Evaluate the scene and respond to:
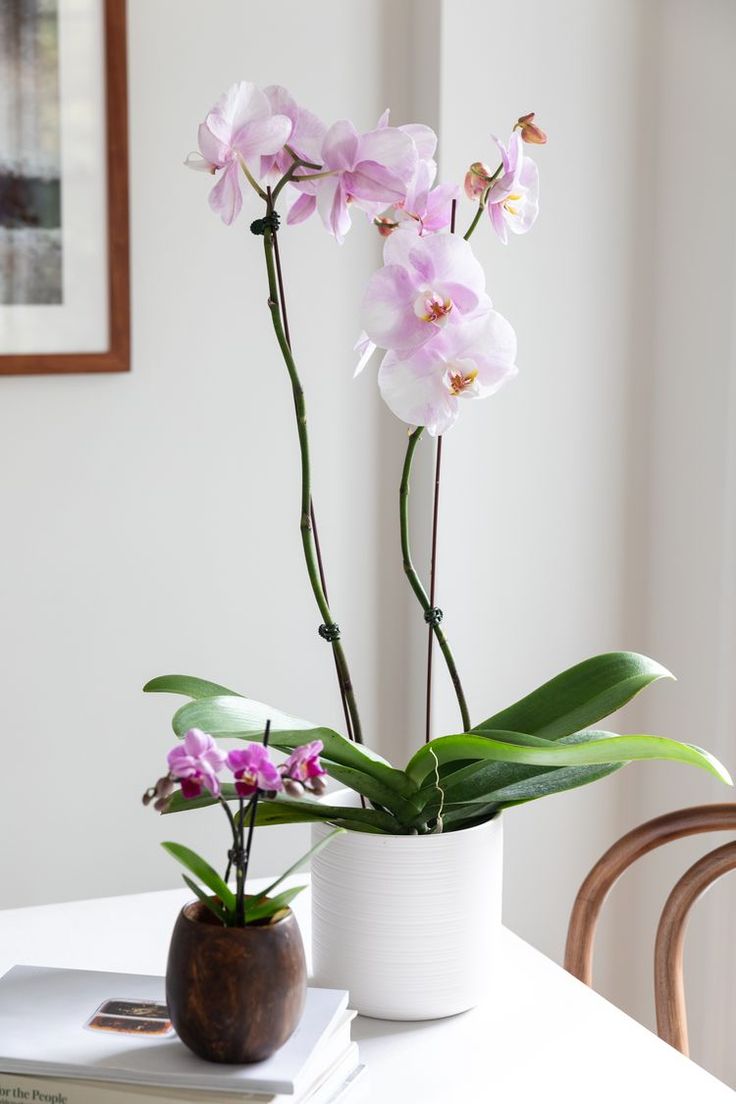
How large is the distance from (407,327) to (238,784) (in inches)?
14.4

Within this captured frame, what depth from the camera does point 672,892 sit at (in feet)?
4.04

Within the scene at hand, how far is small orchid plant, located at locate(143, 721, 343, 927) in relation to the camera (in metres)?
0.80

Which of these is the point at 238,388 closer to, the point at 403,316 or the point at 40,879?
the point at 40,879

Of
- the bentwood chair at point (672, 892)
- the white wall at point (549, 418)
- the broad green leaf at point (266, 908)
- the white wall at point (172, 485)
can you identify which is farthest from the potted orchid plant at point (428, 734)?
the white wall at point (549, 418)

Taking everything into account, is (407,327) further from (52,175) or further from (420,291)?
(52,175)

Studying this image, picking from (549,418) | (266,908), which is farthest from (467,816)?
(549,418)

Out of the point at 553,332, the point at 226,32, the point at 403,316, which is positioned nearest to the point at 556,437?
the point at 553,332

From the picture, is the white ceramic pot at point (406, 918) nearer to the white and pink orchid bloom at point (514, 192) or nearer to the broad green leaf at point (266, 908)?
the broad green leaf at point (266, 908)

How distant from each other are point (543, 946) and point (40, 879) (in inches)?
32.1

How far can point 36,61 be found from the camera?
5.73 ft

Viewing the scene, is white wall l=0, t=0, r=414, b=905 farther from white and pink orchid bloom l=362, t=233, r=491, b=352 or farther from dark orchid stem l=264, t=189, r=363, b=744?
white and pink orchid bloom l=362, t=233, r=491, b=352

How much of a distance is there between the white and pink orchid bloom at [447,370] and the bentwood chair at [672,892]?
0.52 m

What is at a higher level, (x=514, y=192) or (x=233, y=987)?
(x=514, y=192)

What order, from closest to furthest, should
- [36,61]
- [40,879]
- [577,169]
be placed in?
[36,61] < [40,879] < [577,169]
